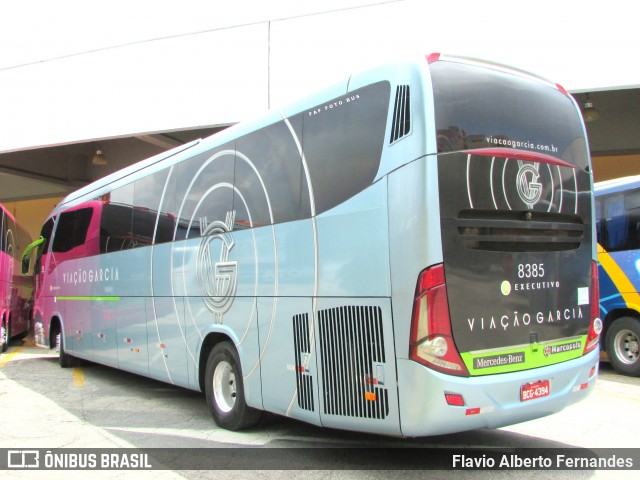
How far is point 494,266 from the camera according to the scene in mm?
4277

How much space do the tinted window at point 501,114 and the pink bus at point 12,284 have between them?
13.7m

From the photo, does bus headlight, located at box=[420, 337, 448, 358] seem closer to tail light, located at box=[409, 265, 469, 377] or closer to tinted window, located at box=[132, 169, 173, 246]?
tail light, located at box=[409, 265, 469, 377]

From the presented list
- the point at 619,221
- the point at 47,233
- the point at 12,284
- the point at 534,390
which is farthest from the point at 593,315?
the point at 12,284

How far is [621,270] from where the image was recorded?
968cm

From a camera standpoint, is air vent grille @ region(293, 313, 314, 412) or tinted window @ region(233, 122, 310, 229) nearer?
air vent grille @ region(293, 313, 314, 412)

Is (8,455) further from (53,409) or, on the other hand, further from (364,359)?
(364,359)

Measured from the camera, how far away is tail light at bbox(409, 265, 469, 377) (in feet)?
13.0

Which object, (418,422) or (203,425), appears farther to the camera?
(203,425)

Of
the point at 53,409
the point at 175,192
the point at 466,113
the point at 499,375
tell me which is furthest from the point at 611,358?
the point at 53,409

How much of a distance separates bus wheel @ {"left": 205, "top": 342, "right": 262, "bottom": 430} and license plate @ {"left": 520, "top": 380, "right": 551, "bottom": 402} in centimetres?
294

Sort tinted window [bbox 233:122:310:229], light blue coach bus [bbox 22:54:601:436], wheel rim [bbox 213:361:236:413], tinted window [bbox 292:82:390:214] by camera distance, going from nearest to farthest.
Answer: light blue coach bus [bbox 22:54:601:436] → tinted window [bbox 292:82:390:214] → tinted window [bbox 233:122:310:229] → wheel rim [bbox 213:361:236:413]

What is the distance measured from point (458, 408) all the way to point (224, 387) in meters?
3.25

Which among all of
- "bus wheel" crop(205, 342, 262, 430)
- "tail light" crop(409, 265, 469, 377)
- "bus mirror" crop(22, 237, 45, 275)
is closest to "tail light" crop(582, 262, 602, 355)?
"tail light" crop(409, 265, 469, 377)

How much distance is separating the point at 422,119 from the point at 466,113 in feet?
1.49
